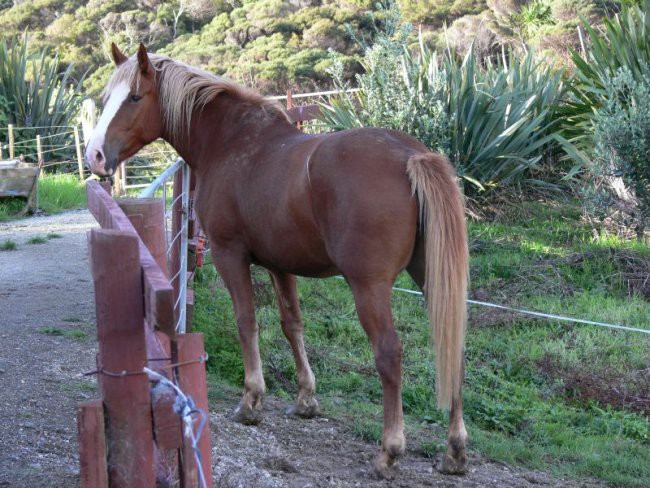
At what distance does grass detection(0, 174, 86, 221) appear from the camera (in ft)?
41.0

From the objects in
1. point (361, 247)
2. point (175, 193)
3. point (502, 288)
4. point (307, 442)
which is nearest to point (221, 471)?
point (307, 442)

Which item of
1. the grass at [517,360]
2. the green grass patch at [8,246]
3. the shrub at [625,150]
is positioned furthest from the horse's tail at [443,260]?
the green grass patch at [8,246]

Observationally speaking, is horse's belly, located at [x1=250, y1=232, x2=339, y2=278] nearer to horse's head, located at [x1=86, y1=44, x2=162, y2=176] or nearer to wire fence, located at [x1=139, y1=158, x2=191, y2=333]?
horse's head, located at [x1=86, y1=44, x2=162, y2=176]

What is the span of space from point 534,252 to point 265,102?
4335 mm

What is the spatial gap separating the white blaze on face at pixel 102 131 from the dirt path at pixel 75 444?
4.04 ft

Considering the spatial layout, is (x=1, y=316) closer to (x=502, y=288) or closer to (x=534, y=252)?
(x=502, y=288)

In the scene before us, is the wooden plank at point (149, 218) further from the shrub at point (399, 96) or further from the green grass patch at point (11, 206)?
the green grass patch at point (11, 206)

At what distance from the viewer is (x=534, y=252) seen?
816 cm

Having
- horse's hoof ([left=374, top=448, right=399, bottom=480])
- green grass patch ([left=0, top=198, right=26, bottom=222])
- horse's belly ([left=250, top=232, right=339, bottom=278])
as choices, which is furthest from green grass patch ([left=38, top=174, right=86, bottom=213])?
horse's hoof ([left=374, top=448, right=399, bottom=480])

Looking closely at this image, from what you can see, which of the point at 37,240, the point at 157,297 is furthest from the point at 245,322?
the point at 37,240

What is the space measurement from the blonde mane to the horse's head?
0.01 metres

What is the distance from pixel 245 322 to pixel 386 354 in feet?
3.48

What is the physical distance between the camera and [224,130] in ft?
15.2

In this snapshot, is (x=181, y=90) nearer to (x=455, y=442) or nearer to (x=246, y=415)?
(x=246, y=415)
